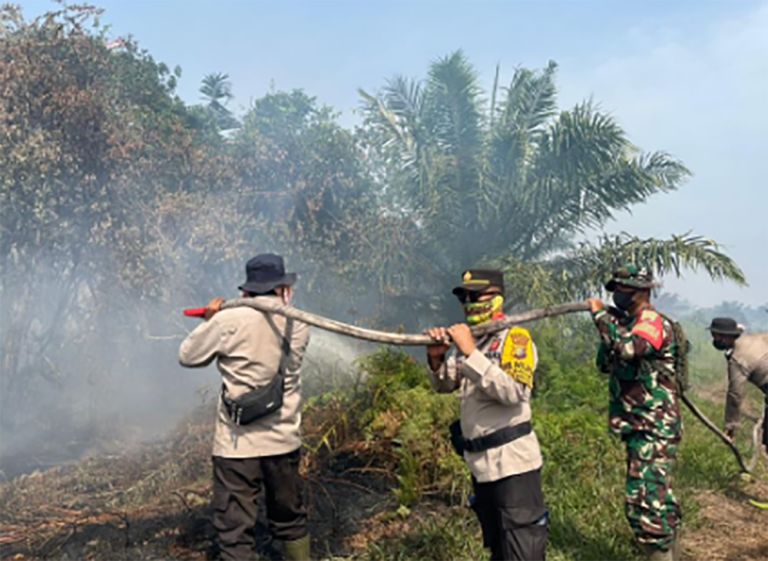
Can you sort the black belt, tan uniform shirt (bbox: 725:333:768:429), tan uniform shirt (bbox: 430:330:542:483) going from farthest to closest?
tan uniform shirt (bbox: 725:333:768:429), the black belt, tan uniform shirt (bbox: 430:330:542:483)

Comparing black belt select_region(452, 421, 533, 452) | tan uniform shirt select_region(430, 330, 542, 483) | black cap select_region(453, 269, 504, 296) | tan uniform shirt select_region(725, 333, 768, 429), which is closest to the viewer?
tan uniform shirt select_region(430, 330, 542, 483)

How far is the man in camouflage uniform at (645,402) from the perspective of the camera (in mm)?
3566

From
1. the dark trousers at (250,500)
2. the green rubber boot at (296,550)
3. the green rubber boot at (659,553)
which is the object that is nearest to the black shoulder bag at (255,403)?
the dark trousers at (250,500)

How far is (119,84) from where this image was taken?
12.7 meters

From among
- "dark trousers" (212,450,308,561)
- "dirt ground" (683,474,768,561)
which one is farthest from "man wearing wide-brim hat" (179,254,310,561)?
"dirt ground" (683,474,768,561)

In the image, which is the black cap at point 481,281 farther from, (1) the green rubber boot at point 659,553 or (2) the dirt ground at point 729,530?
(2) the dirt ground at point 729,530

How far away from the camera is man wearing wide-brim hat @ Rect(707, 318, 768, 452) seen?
17.6 feet

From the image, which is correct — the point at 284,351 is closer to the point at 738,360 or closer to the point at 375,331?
the point at 375,331

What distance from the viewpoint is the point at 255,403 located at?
3434 mm

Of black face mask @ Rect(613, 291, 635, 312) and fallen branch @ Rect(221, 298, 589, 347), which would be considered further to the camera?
black face mask @ Rect(613, 291, 635, 312)

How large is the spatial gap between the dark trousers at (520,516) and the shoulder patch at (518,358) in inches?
18.0

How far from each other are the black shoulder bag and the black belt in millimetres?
1116

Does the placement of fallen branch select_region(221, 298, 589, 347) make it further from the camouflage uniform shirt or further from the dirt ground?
the dirt ground

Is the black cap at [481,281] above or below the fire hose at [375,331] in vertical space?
above
